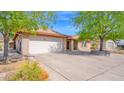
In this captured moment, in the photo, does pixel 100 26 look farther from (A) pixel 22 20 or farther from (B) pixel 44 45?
(A) pixel 22 20

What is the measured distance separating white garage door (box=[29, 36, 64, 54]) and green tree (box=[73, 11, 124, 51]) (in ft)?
9.42

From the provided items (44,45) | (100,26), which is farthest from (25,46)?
(100,26)

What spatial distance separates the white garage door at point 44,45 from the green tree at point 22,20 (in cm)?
364

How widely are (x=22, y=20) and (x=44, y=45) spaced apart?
609 cm

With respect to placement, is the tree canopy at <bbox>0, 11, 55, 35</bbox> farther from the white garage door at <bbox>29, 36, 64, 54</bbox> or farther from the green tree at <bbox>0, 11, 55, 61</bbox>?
the white garage door at <bbox>29, 36, 64, 54</bbox>

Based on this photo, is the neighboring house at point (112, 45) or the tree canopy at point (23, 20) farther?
the neighboring house at point (112, 45)

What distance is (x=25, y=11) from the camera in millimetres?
7961

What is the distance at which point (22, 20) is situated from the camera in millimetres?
7816

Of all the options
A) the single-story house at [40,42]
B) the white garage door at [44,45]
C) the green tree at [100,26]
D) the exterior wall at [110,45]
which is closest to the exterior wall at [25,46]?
the single-story house at [40,42]

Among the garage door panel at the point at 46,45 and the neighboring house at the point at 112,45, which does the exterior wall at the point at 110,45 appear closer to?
the neighboring house at the point at 112,45

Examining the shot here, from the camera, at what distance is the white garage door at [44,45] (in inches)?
503
